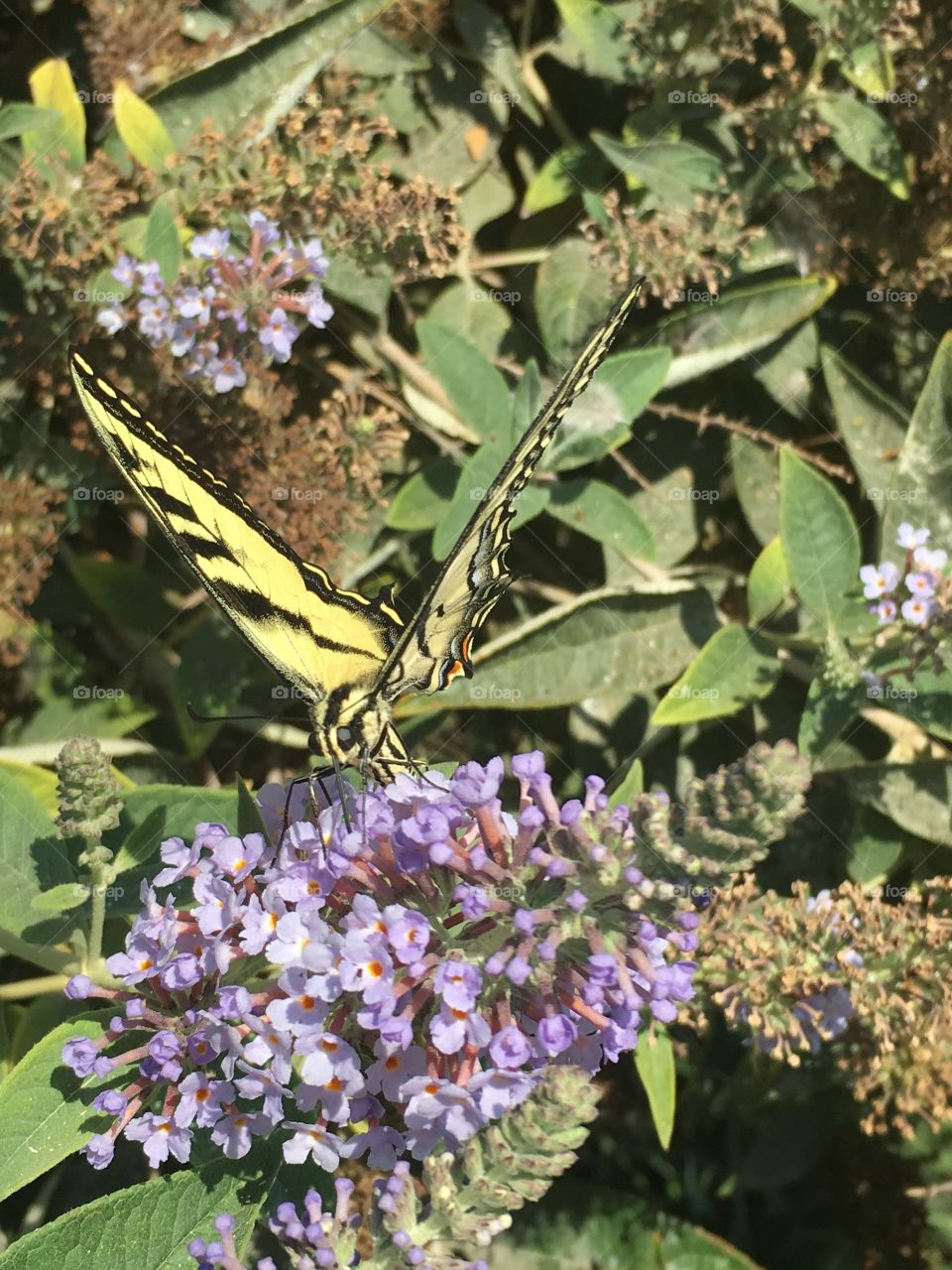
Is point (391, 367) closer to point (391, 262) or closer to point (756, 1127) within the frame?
point (391, 262)

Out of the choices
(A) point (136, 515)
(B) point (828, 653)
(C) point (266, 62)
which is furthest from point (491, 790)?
(C) point (266, 62)

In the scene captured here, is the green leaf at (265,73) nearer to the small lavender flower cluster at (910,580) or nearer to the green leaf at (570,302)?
the green leaf at (570,302)

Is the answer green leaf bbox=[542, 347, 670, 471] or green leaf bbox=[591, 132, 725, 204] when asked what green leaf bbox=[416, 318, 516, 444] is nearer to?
green leaf bbox=[542, 347, 670, 471]

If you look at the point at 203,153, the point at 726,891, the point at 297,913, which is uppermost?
the point at 203,153
